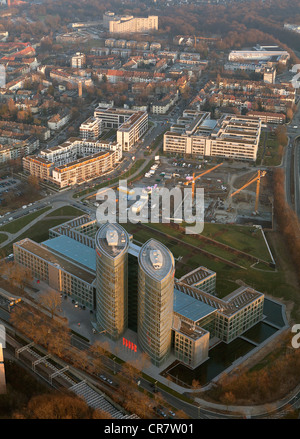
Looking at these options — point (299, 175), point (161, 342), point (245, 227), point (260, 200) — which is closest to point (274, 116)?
point (299, 175)

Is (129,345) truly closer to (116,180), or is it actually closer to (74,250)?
(74,250)

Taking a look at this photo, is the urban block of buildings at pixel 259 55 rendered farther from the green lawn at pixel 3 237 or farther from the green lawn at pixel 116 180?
the green lawn at pixel 3 237

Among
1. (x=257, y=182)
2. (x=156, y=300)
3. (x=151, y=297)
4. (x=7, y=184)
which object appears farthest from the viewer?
(x=7, y=184)

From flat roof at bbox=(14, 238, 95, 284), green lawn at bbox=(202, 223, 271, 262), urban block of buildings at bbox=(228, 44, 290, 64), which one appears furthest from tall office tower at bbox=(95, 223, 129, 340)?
urban block of buildings at bbox=(228, 44, 290, 64)

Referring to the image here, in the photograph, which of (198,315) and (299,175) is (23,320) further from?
(299,175)
